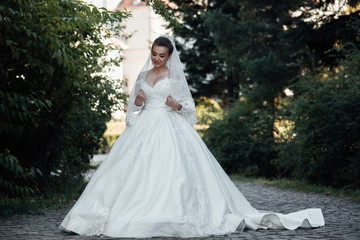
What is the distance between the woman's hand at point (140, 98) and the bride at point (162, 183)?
13 mm

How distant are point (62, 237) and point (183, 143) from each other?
1.67 metres

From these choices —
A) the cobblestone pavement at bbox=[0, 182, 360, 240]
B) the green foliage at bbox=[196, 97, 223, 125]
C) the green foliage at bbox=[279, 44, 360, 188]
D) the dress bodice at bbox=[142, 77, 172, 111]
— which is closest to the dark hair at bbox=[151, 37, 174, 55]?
the dress bodice at bbox=[142, 77, 172, 111]

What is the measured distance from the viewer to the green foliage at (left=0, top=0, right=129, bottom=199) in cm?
468

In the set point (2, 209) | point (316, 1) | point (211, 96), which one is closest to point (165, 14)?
point (2, 209)

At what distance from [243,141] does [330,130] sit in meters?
4.37

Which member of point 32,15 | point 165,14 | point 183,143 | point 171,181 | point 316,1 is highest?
point 316,1

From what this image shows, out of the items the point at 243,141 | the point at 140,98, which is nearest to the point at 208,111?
the point at 243,141

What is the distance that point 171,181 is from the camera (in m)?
4.79

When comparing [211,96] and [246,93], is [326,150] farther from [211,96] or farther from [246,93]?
[211,96]

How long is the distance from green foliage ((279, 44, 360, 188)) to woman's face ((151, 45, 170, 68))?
177 inches

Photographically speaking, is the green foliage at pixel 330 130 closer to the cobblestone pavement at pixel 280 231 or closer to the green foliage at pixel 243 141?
the cobblestone pavement at pixel 280 231

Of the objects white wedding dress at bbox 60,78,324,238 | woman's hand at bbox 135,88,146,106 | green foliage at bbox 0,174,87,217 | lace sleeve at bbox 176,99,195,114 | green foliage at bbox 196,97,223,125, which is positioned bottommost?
green foliage at bbox 0,174,87,217

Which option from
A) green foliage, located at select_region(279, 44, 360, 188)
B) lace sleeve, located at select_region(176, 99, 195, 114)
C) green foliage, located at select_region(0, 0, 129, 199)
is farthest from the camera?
green foliage, located at select_region(279, 44, 360, 188)

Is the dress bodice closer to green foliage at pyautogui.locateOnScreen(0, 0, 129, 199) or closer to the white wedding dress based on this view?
the white wedding dress
